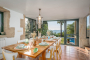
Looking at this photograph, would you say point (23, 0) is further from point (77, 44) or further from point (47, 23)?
point (77, 44)

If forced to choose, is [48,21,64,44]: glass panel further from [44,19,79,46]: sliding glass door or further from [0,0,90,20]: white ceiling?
[0,0,90,20]: white ceiling

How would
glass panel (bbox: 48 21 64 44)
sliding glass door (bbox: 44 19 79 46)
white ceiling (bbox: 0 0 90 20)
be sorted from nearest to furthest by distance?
white ceiling (bbox: 0 0 90 20), sliding glass door (bbox: 44 19 79 46), glass panel (bbox: 48 21 64 44)

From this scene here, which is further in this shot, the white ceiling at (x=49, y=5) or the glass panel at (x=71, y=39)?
the glass panel at (x=71, y=39)

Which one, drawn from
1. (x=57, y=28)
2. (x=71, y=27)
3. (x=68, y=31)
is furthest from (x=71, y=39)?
(x=57, y=28)

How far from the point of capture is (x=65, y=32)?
5.89 m

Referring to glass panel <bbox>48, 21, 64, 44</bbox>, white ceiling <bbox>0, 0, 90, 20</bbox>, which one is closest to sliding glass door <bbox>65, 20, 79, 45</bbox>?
glass panel <bbox>48, 21, 64, 44</bbox>

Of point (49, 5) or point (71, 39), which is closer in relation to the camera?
point (49, 5)

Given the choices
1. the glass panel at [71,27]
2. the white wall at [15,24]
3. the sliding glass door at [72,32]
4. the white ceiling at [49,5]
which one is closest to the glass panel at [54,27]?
the sliding glass door at [72,32]

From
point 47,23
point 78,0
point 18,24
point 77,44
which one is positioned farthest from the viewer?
point 47,23

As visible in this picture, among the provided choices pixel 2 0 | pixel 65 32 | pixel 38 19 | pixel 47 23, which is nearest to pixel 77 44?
pixel 65 32

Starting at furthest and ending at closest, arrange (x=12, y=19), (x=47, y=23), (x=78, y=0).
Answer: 1. (x=47, y=23)
2. (x=12, y=19)
3. (x=78, y=0)

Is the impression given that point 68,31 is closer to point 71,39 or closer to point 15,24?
point 71,39

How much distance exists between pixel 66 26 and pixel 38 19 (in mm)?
3660

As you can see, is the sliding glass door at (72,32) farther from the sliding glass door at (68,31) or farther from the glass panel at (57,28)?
the glass panel at (57,28)
